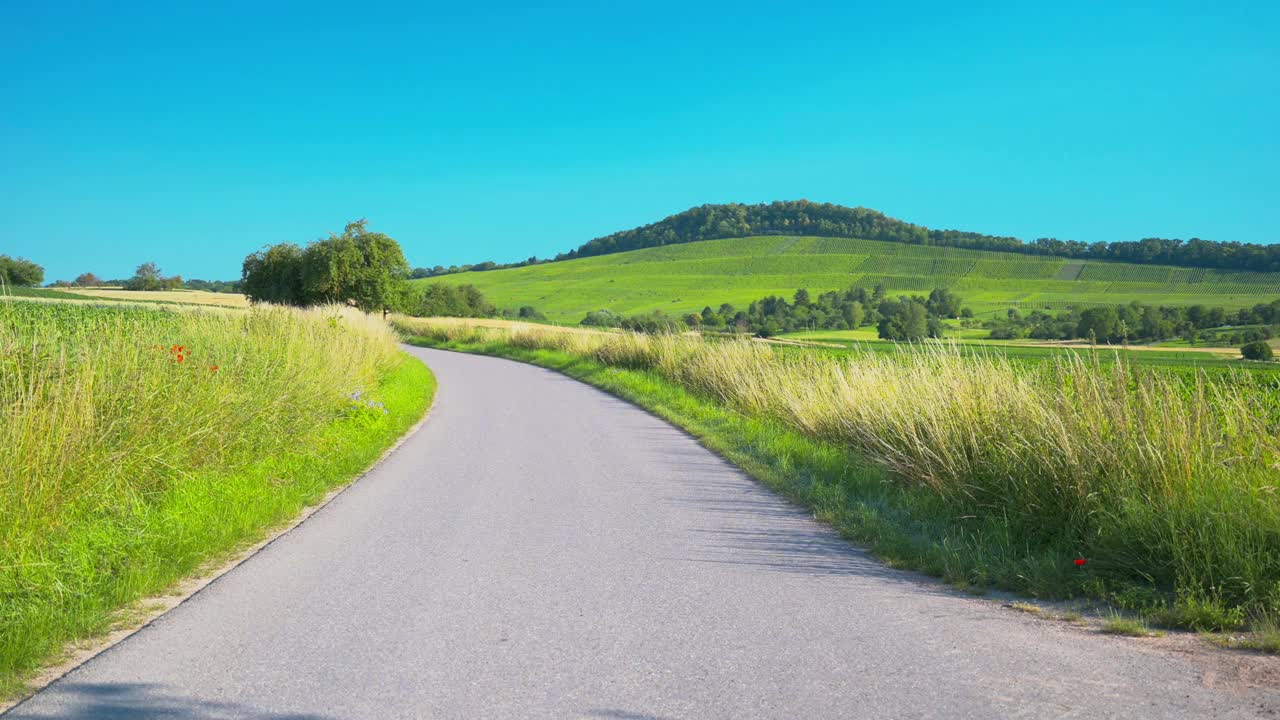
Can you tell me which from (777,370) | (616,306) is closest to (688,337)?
(777,370)

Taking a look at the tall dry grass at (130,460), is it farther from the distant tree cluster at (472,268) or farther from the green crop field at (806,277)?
the distant tree cluster at (472,268)

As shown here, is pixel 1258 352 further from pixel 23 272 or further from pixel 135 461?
pixel 23 272

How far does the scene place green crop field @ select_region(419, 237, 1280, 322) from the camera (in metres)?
72.8

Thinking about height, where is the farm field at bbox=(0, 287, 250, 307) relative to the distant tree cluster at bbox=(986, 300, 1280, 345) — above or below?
above

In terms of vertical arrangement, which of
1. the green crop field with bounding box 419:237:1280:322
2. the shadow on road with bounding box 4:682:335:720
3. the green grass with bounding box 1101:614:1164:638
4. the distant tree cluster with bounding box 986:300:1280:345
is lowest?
the shadow on road with bounding box 4:682:335:720

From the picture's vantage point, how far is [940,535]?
6531 millimetres

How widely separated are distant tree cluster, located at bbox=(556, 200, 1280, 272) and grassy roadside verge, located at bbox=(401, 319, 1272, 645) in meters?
69.1

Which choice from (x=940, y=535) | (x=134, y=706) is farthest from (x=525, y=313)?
(x=134, y=706)

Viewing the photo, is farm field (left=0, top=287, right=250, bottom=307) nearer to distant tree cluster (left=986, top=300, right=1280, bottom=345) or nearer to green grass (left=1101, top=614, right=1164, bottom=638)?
distant tree cluster (left=986, top=300, right=1280, bottom=345)

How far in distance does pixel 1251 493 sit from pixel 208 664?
6130mm

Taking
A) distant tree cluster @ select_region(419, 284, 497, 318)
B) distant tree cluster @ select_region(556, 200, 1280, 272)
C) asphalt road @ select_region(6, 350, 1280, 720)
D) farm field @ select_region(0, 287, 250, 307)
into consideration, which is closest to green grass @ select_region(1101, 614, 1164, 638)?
asphalt road @ select_region(6, 350, 1280, 720)

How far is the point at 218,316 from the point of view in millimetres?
15688

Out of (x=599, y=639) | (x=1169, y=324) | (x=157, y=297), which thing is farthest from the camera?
(x=157, y=297)

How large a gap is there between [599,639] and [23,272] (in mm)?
51520
